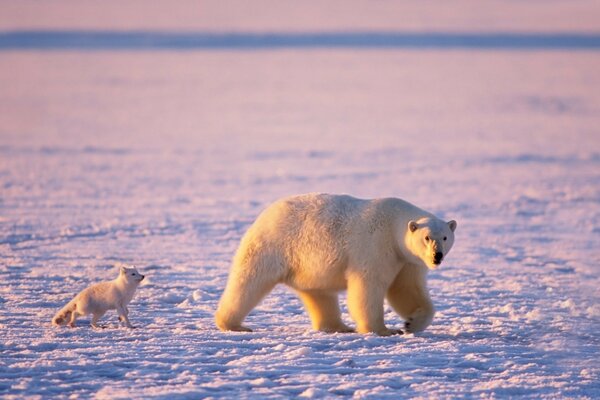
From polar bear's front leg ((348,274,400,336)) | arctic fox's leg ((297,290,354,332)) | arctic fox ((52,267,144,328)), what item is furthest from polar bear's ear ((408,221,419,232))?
arctic fox ((52,267,144,328))

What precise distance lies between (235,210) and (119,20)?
93225mm

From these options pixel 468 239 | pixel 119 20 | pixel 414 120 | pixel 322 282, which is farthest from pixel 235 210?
pixel 119 20

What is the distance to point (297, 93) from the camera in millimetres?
40844

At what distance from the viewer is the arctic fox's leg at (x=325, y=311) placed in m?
7.05

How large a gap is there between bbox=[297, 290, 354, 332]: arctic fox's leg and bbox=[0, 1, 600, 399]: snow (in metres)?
0.21

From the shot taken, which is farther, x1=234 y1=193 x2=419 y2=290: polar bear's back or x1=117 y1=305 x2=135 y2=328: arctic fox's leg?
x1=117 y1=305 x2=135 y2=328: arctic fox's leg

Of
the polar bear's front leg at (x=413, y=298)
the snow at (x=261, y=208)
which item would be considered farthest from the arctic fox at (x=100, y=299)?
the polar bear's front leg at (x=413, y=298)

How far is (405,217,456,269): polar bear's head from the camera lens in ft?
20.7

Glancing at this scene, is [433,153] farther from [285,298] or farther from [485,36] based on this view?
[485,36]

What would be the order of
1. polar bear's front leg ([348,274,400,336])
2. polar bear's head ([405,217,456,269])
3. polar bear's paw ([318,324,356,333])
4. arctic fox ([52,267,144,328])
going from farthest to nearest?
polar bear's paw ([318,324,356,333])
arctic fox ([52,267,144,328])
polar bear's front leg ([348,274,400,336])
polar bear's head ([405,217,456,269])

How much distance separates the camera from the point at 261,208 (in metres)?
13.9

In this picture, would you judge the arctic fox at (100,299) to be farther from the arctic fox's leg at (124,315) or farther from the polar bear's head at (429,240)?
the polar bear's head at (429,240)

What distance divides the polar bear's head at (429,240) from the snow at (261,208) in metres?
0.54

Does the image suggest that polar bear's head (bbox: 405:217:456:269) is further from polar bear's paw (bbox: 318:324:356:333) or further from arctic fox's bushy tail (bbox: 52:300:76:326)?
arctic fox's bushy tail (bbox: 52:300:76:326)
